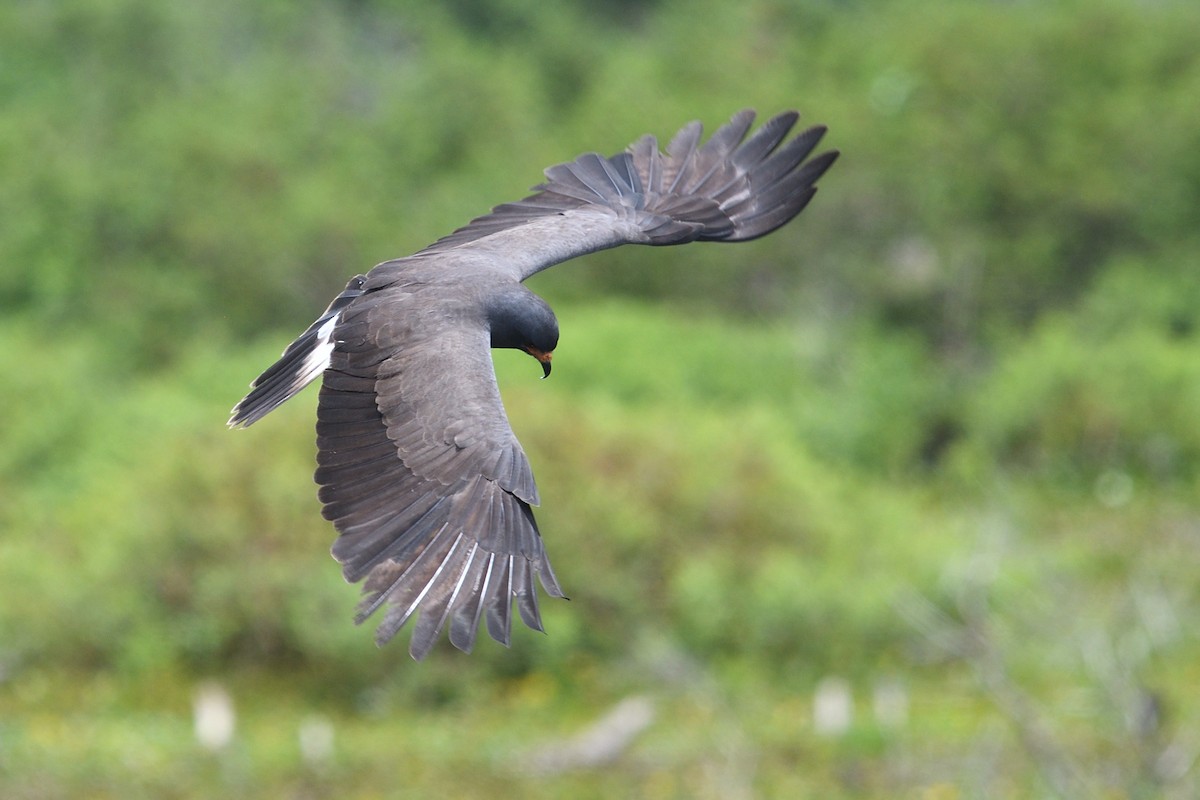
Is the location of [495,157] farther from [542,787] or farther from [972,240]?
[542,787]

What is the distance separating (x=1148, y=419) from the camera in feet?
92.1

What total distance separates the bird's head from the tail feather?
25.5 inches

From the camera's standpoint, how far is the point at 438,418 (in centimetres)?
723

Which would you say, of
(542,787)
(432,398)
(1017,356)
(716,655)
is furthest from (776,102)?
(432,398)

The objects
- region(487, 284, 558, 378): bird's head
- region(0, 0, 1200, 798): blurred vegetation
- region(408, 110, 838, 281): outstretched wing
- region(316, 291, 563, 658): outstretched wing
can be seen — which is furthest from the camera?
region(0, 0, 1200, 798): blurred vegetation

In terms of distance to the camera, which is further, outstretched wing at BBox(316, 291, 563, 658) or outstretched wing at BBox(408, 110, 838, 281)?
outstretched wing at BBox(408, 110, 838, 281)

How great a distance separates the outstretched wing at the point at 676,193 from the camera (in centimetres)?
877

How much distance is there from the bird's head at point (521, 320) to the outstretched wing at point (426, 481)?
17cm

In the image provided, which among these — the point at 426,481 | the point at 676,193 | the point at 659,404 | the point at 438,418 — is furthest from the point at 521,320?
the point at 659,404

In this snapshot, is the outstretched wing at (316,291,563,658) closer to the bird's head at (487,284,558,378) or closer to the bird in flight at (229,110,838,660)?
the bird in flight at (229,110,838,660)

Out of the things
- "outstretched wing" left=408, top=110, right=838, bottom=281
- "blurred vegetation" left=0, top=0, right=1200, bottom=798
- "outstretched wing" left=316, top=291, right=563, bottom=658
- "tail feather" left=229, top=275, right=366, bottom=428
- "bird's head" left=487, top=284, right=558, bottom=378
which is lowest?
"outstretched wing" left=316, top=291, right=563, bottom=658

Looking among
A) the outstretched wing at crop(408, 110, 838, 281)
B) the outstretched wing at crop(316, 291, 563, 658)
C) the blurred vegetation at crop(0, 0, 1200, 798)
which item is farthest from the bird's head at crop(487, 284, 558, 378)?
the blurred vegetation at crop(0, 0, 1200, 798)

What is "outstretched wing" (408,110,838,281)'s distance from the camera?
345 inches

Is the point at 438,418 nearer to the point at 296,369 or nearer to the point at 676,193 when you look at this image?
the point at 296,369
